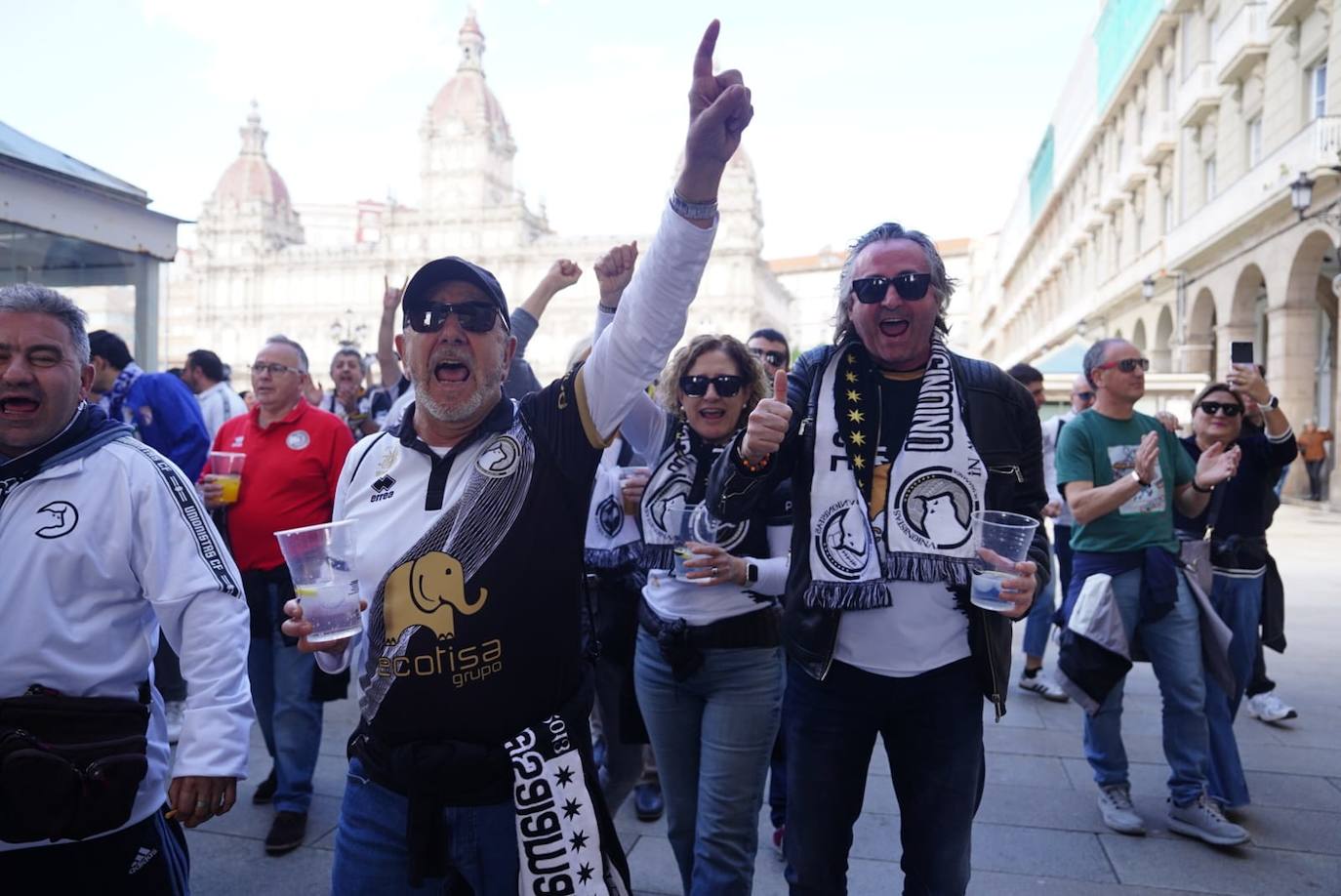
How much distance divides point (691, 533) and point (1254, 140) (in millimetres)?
24667

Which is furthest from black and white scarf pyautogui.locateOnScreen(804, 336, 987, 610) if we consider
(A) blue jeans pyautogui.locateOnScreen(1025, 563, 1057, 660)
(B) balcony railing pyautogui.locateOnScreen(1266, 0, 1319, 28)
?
(B) balcony railing pyautogui.locateOnScreen(1266, 0, 1319, 28)

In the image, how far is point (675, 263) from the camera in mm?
1988

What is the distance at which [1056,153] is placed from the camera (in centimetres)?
4831

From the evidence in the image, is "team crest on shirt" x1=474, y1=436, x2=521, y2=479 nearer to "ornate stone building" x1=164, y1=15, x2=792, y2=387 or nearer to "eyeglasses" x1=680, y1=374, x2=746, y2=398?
"eyeglasses" x1=680, y1=374, x2=746, y2=398

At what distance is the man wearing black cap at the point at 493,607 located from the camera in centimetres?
197

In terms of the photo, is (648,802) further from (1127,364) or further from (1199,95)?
(1199,95)

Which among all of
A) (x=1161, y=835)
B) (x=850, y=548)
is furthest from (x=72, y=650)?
(x=1161, y=835)

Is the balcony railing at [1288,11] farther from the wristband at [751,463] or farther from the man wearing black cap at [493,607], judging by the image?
the man wearing black cap at [493,607]

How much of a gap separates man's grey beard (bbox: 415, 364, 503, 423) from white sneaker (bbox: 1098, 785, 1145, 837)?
3.58 metres

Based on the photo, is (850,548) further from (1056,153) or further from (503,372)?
→ (1056,153)

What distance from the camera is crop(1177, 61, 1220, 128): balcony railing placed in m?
23.7

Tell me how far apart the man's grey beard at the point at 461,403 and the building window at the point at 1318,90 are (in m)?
21.8

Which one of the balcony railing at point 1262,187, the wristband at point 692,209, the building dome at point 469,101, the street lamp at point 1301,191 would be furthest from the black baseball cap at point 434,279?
the building dome at point 469,101

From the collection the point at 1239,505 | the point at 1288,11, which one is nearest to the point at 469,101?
the point at 1288,11
